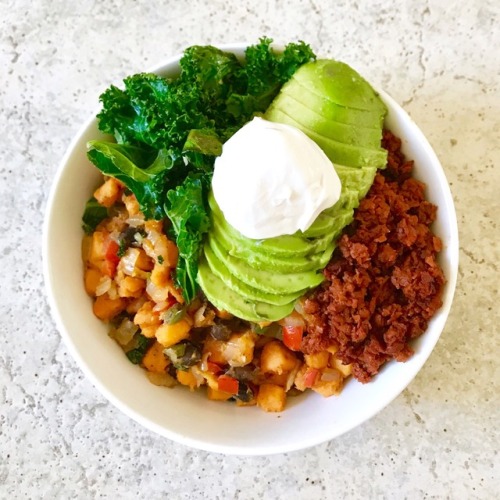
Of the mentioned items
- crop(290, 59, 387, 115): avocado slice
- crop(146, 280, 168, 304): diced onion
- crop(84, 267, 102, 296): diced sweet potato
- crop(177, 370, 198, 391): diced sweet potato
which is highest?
crop(290, 59, 387, 115): avocado slice

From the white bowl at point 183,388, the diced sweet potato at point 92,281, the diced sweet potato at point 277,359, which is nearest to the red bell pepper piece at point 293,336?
the diced sweet potato at point 277,359

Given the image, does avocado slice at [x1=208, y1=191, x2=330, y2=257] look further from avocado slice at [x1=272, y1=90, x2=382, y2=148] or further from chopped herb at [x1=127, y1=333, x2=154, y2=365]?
chopped herb at [x1=127, y1=333, x2=154, y2=365]

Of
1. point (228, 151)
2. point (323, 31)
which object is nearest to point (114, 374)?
point (228, 151)

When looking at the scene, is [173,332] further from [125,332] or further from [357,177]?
[357,177]

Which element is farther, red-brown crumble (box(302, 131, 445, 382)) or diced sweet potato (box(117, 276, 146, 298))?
diced sweet potato (box(117, 276, 146, 298))

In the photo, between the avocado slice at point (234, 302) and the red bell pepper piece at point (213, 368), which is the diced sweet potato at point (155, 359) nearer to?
the red bell pepper piece at point (213, 368)

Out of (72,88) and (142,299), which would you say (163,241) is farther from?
(72,88)

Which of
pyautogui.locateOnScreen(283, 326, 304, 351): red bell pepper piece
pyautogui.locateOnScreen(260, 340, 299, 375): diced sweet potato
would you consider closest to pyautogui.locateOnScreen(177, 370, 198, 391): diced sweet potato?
pyautogui.locateOnScreen(260, 340, 299, 375): diced sweet potato

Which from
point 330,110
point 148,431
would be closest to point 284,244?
point 330,110
